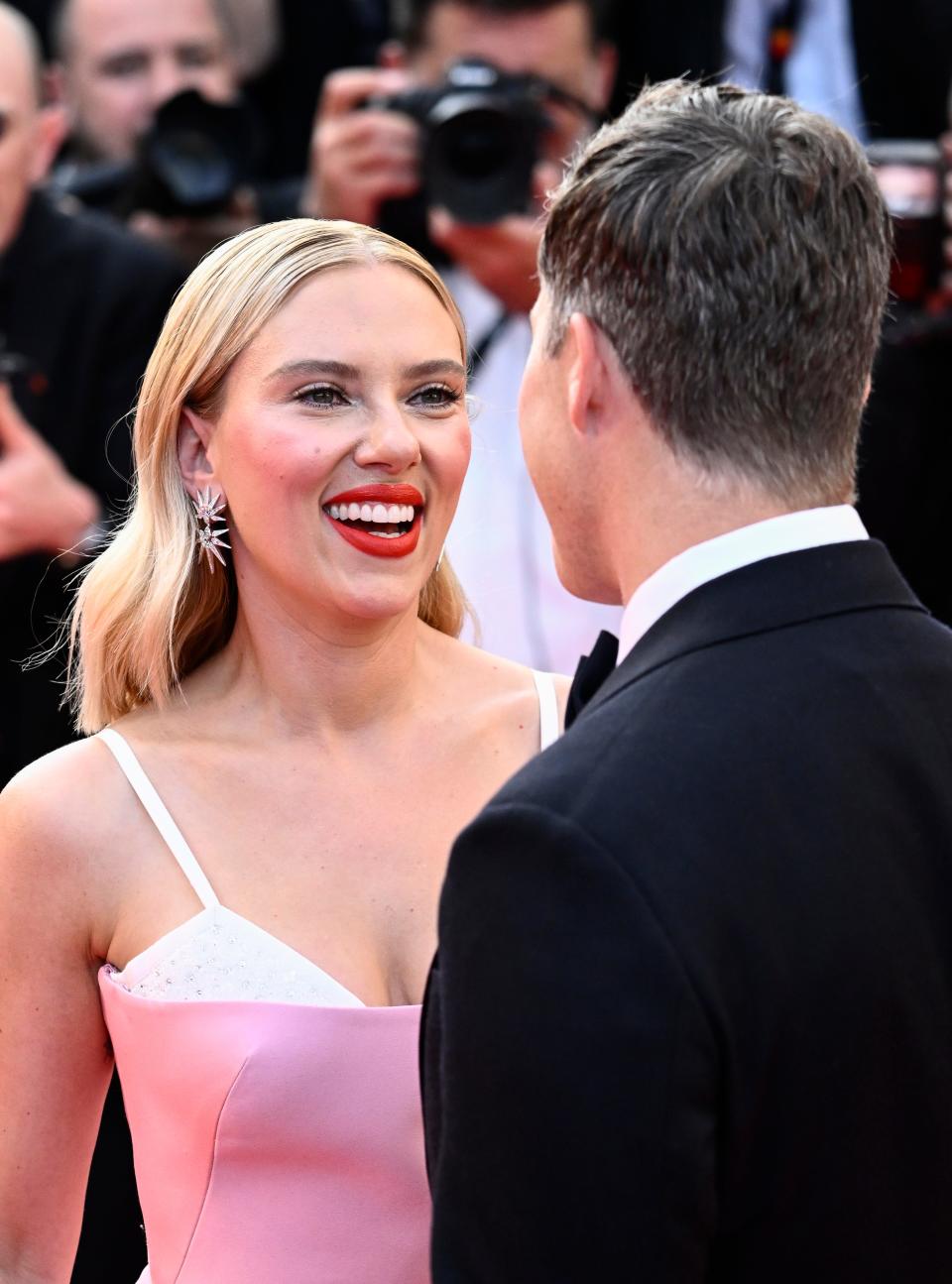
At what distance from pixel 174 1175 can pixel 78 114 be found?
127 inches

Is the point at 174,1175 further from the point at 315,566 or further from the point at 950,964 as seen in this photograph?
the point at 950,964

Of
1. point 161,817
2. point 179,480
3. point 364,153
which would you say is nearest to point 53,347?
point 364,153

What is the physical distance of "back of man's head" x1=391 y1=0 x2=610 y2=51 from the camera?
12.5ft

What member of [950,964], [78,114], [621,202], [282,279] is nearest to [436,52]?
[78,114]

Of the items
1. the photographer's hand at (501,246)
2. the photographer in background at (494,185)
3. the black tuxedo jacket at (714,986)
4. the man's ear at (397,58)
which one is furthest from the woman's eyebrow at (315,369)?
the man's ear at (397,58)

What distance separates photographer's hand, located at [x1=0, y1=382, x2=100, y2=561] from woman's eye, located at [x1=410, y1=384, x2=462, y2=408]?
132 centimetres

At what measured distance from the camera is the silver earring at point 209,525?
2301mm

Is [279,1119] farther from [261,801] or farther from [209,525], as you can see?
[209,525]

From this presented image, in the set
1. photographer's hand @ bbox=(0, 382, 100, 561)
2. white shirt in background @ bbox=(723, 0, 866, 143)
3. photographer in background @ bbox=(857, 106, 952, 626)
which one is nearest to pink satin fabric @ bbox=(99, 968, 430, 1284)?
photographer's hand @ bbox=(0, 382, 100, 561)

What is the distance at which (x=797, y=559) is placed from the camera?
4.82 feet

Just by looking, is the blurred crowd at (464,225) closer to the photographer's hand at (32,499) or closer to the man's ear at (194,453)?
the photographer's hand at (32,499)

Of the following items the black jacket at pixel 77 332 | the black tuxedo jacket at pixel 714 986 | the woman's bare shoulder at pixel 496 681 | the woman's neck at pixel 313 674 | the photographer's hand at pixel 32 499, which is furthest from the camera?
the black jacket at pixel 77 332

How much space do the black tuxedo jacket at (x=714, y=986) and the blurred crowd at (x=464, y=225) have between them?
197 cm

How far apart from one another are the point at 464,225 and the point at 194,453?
57.6 inches
